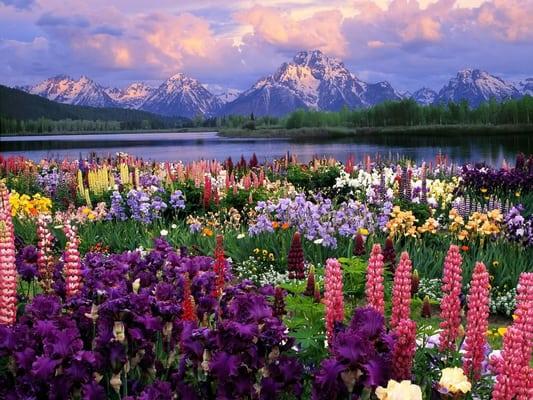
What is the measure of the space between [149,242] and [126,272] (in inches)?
269

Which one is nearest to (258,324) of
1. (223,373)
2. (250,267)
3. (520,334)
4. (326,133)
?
(223,373)

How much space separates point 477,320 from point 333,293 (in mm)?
835

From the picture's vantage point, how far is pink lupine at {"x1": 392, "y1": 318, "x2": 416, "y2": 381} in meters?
3.58

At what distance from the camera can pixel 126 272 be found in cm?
530

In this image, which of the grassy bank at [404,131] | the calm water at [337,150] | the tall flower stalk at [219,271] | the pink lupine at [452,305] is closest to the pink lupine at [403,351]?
the pink lupine at [452,305]

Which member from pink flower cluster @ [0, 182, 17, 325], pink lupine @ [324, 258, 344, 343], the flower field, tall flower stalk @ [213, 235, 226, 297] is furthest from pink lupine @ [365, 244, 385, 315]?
pink flower cluster @ [0, 182, 17, 325]

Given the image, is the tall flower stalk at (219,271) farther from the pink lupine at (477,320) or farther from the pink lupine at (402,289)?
the pink lupine at (477,320)

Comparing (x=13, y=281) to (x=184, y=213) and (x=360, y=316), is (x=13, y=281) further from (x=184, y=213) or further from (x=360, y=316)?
(x=184, y=213)

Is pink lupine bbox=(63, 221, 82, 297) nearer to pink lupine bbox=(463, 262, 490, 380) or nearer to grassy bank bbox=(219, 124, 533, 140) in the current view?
pink lupine bbox=(463, 262, 490, 380)

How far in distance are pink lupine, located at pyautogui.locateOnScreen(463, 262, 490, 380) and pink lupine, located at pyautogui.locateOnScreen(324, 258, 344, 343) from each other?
0.75 meters

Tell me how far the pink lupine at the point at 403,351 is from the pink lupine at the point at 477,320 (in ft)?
1.87

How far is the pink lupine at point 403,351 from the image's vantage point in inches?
141

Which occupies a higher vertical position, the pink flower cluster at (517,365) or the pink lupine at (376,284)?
the pink lupine at (376,284)

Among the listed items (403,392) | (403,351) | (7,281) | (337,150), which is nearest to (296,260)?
(7,281)
